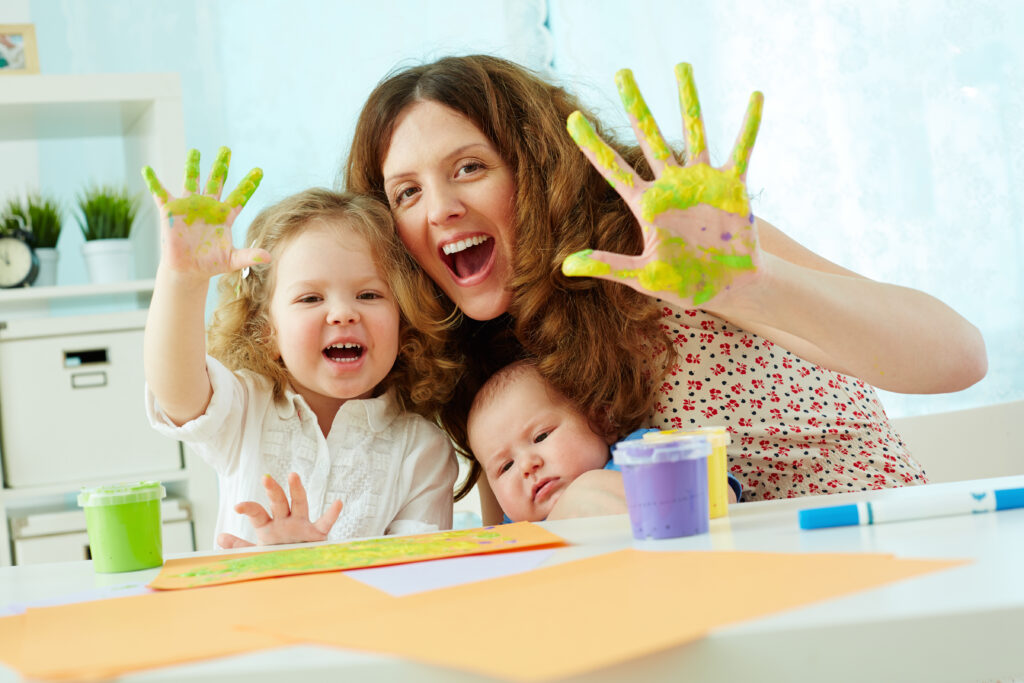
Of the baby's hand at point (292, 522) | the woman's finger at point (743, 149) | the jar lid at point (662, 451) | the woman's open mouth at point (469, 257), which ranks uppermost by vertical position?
the woman's finger at point (743, 149)

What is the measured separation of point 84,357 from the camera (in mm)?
2395

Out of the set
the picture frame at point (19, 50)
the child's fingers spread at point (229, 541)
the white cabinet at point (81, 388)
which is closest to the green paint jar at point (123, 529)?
the child's fingers spread at point (229, 541)

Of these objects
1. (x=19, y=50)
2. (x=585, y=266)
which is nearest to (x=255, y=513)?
(x=585, y=266)

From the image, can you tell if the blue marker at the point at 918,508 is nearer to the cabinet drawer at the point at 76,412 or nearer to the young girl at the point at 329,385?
the young girl at the point at 329,385

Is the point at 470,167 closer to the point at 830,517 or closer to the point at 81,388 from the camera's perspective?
the point at 830,517

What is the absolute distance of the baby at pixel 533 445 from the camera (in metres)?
1.38

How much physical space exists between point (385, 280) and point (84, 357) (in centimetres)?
121

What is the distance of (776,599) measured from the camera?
56 centimetres

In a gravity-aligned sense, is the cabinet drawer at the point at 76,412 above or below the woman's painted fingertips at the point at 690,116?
below

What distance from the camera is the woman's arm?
95 cm

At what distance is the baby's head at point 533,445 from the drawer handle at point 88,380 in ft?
4.17

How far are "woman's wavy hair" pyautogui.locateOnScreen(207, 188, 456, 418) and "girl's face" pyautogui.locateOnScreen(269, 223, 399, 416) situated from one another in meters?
0.02

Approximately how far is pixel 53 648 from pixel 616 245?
102 centimetres

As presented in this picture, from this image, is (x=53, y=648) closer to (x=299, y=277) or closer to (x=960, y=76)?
(x=299, y=277)
